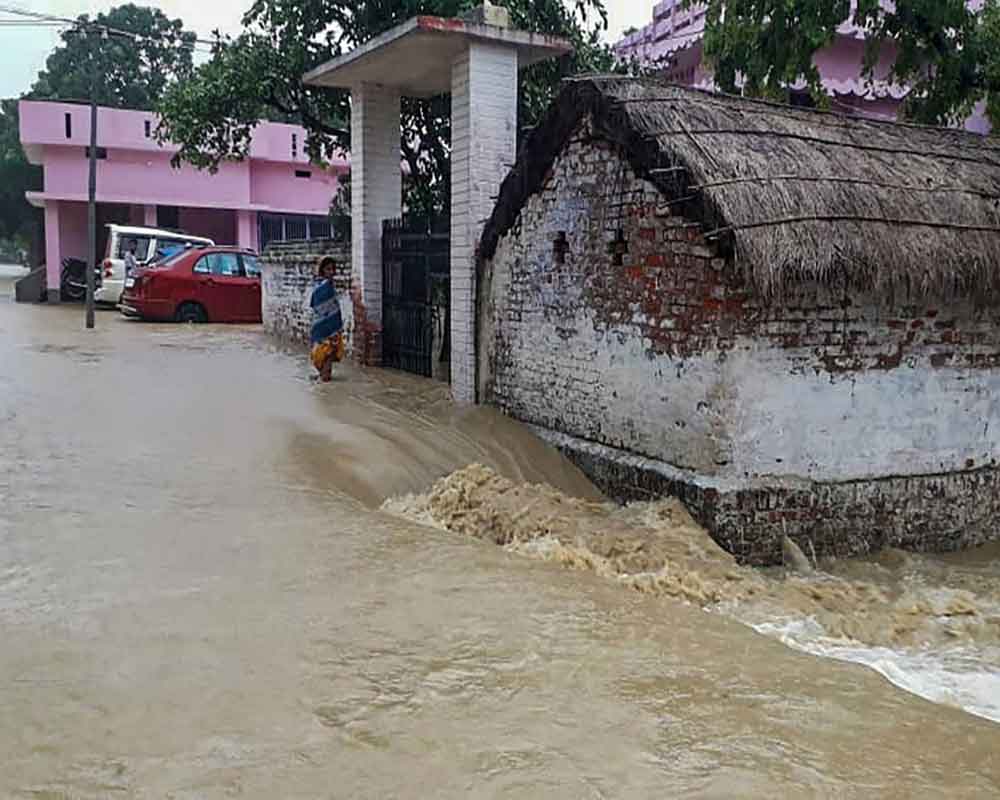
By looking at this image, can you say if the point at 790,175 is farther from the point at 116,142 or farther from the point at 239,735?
the point at 116,142

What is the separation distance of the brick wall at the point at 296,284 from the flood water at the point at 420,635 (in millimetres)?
4176

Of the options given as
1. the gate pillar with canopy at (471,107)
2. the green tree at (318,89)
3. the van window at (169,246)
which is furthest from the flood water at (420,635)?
the van window at (169,246)

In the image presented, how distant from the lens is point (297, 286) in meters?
13.7

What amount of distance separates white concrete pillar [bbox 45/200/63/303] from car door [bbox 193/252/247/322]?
852 cm

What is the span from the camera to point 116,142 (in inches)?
914

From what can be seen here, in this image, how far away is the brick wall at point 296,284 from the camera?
1177 cm

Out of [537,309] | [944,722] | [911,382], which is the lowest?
[944,722]

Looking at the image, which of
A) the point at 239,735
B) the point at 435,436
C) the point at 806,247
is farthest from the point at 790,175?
the point at 239,735

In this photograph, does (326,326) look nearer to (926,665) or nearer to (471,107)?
(471,107)

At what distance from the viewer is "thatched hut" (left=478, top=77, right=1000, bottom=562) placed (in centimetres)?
611

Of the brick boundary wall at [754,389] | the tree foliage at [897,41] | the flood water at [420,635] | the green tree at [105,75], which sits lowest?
the flood water at [420,635]

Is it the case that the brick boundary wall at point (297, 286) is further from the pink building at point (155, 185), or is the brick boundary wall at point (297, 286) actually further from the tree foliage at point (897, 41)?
the pink building at point (155, 185)

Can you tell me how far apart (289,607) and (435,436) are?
354 centimetres

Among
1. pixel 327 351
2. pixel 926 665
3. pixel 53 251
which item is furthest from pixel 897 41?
pixel 53 251
